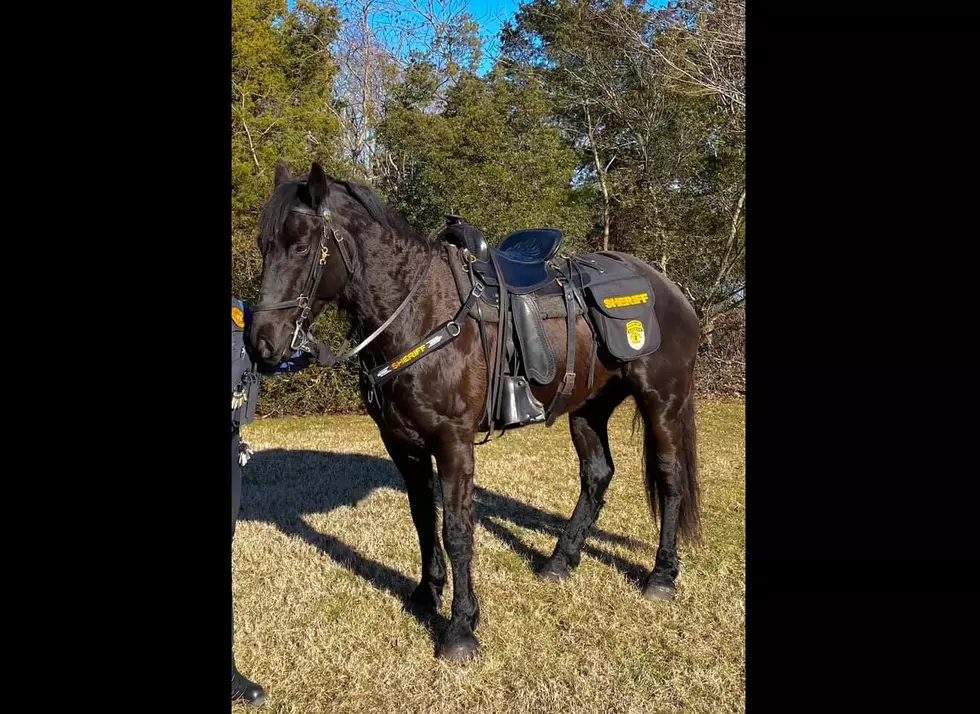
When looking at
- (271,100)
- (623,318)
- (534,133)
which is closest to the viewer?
(623,318)

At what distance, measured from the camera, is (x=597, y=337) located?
372 centimetres

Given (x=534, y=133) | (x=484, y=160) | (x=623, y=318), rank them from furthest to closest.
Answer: (x=534, y=133) < (x=484, y=160) < (x=623, y=318)

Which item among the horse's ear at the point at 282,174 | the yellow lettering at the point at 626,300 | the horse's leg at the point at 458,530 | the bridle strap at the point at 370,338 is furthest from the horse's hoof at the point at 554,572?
the horse's ear at the point at 282,174

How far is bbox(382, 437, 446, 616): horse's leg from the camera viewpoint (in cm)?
342

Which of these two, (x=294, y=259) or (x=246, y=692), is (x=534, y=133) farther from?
(x=246, y=692)

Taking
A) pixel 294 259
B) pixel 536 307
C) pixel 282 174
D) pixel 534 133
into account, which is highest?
pixel 534 133

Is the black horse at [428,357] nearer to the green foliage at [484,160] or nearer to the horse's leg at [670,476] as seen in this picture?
the horse's leg at [670,476]

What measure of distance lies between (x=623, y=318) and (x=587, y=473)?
1165 mm

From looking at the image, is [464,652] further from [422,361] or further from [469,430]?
[422,361]

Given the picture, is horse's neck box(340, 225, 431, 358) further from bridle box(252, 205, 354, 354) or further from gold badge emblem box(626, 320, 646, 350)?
gold badge emblem box(626, 320, 646, 350)

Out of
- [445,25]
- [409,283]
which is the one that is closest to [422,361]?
[409,283]

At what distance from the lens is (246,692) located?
2.76 meters

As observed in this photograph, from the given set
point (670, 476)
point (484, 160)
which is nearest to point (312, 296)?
point (670, 476)

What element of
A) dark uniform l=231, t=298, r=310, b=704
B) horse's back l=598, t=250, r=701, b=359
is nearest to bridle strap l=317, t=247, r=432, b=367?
dark uniform l=231, t=298, r=310, b=704
